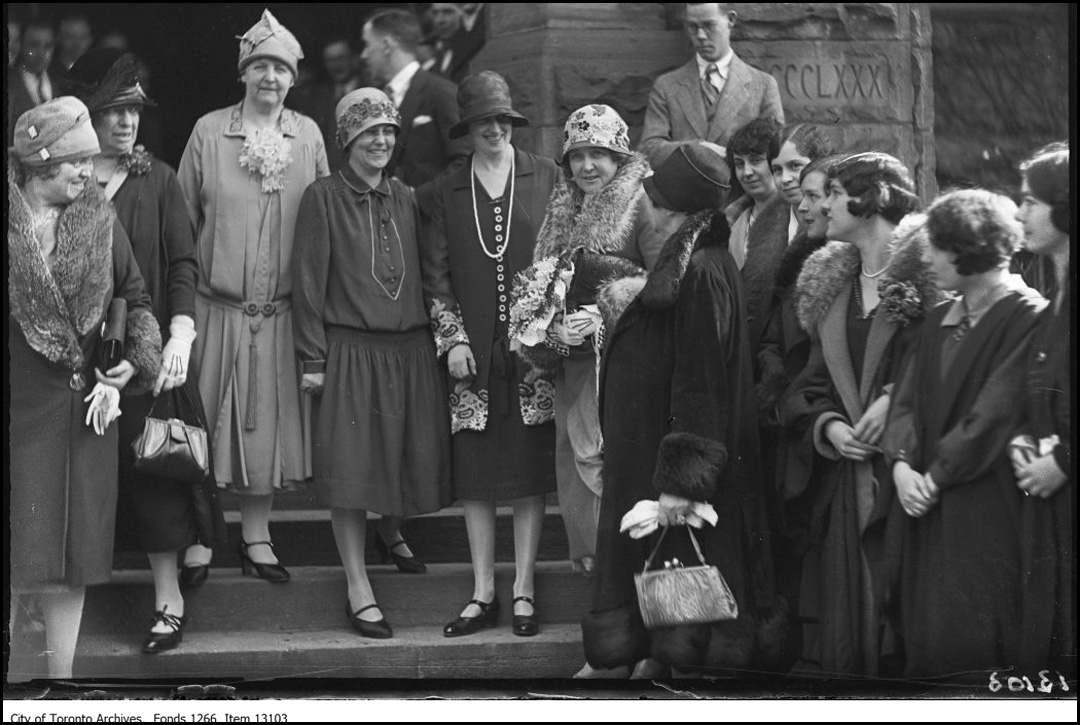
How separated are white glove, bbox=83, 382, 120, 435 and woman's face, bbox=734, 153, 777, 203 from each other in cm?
240

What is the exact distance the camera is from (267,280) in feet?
23.0

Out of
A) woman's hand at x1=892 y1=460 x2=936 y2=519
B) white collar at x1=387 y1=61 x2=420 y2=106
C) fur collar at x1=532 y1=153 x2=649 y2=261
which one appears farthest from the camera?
white collar at x1=387 y1=61 x2=420 y2=106

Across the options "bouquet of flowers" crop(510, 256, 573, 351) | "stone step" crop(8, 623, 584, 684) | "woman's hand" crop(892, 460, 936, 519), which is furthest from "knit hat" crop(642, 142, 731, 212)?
"stone step" crop(8, 623, 584, 684)

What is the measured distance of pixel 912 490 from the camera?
6.05 meters

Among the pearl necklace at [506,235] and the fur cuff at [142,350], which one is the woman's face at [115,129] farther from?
the pearl necklace at [506,235]

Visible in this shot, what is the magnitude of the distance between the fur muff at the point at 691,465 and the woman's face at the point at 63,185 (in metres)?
2.34

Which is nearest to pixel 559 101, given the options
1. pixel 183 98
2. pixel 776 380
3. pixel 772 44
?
pixel 772 44

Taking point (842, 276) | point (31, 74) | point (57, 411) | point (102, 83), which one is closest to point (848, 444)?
point (842, 276)

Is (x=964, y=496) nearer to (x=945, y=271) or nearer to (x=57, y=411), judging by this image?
(x=945, y=271)

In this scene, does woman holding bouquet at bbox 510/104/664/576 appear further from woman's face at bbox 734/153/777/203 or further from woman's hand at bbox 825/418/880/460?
woman's hand at bbox 825/418/880/460

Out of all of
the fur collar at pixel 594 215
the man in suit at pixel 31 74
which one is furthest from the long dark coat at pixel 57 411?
the fur collar at pixel 594 215

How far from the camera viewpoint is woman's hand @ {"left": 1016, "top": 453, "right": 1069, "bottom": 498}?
19.7 ft

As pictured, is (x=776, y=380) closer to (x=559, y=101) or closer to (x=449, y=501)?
(x=449, y=501)

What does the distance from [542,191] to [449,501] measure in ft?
4.05
